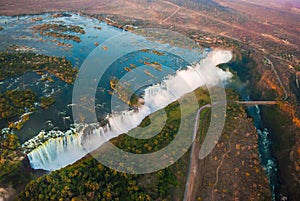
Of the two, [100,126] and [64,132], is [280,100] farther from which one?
[64,132]

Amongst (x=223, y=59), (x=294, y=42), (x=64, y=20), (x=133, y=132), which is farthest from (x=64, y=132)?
(x=294, y=42)

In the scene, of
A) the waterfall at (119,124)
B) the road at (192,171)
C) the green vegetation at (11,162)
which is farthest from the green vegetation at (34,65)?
the road at (192,171)

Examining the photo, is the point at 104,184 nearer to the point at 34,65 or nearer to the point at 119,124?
the point at 119,124

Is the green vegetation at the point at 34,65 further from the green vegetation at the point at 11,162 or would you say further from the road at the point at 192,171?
the road at the point at 192,171

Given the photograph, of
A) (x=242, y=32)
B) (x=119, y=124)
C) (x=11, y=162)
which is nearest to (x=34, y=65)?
(x=119, y=124)

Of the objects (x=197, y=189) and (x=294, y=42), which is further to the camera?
(x=294, y=42)

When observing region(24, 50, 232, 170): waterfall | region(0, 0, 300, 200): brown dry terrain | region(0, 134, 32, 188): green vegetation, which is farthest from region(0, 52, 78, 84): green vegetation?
region(0, 0, 300, 200): brown dry terrain
